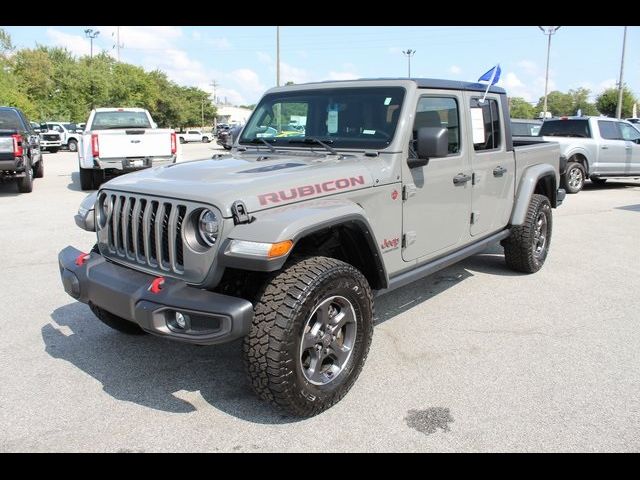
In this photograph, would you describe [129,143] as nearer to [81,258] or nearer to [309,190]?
[81,258]

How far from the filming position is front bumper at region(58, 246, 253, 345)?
8.93 feet

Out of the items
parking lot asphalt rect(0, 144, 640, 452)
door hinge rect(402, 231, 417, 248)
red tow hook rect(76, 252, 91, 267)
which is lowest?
parking lot asphalt rect(0, 144, 640, 452)

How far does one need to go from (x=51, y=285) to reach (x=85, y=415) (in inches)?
110

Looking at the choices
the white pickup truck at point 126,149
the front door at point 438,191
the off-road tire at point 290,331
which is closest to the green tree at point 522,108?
the white pickup truck at point 126,149

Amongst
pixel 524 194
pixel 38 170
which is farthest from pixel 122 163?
pixel 524 194

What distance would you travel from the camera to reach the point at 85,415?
10.3 ft

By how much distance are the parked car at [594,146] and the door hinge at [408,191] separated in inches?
394

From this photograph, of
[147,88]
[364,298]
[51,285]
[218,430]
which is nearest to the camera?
[218,430]

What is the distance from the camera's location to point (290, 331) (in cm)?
283

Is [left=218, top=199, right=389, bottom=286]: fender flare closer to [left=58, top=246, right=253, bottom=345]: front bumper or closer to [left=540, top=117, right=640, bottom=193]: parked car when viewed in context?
[left=58, top=246, right=253, bottom=345]: front bumper

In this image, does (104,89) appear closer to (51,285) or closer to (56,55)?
(56,55)

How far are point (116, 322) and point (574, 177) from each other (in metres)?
11.7

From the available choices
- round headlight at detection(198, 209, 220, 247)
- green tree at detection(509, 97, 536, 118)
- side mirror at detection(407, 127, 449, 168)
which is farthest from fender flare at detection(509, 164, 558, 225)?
green tree at detection(509, 97, 536, 118)

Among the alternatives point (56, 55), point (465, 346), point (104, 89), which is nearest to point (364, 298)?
point (465, 346)
